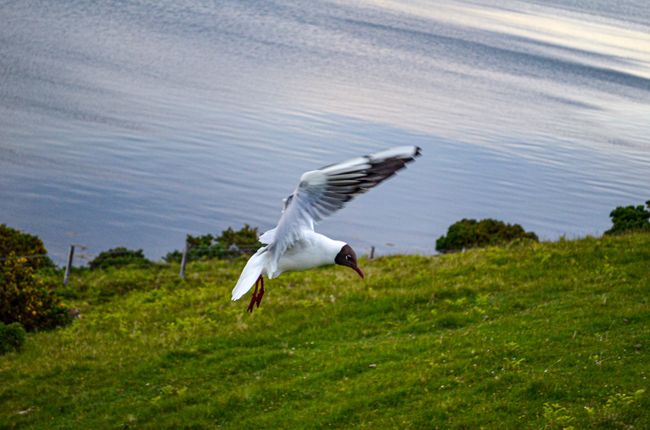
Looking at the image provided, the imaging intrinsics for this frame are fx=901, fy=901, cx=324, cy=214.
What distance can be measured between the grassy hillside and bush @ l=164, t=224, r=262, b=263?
8.37m

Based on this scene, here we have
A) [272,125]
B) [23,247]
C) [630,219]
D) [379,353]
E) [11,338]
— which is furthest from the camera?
[272,125]

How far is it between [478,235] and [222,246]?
1054 cm

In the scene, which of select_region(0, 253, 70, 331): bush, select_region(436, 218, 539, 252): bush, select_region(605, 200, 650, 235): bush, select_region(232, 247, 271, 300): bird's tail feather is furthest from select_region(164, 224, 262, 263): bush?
select_region(232, 247, 271, 300): bird's tail feather

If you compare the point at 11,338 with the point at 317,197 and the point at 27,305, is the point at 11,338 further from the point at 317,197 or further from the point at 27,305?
the point at 317,197

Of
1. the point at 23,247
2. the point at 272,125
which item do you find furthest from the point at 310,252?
the point at 272,125

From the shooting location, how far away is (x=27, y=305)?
83.2 feet

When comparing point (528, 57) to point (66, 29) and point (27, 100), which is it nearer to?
point (66, 29)

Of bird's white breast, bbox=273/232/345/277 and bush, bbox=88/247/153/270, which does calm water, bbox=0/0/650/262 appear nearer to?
bush, bbox=88/247/153/270

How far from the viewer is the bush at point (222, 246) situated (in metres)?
35.9

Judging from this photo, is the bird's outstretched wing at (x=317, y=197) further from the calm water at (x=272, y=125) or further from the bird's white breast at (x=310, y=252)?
the calm water at (x=272, y=125)

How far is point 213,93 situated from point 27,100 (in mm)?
17006

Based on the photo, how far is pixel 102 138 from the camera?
61.1m

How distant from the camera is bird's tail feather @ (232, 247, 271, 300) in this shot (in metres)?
8.90

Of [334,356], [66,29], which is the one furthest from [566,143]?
[334,356]
